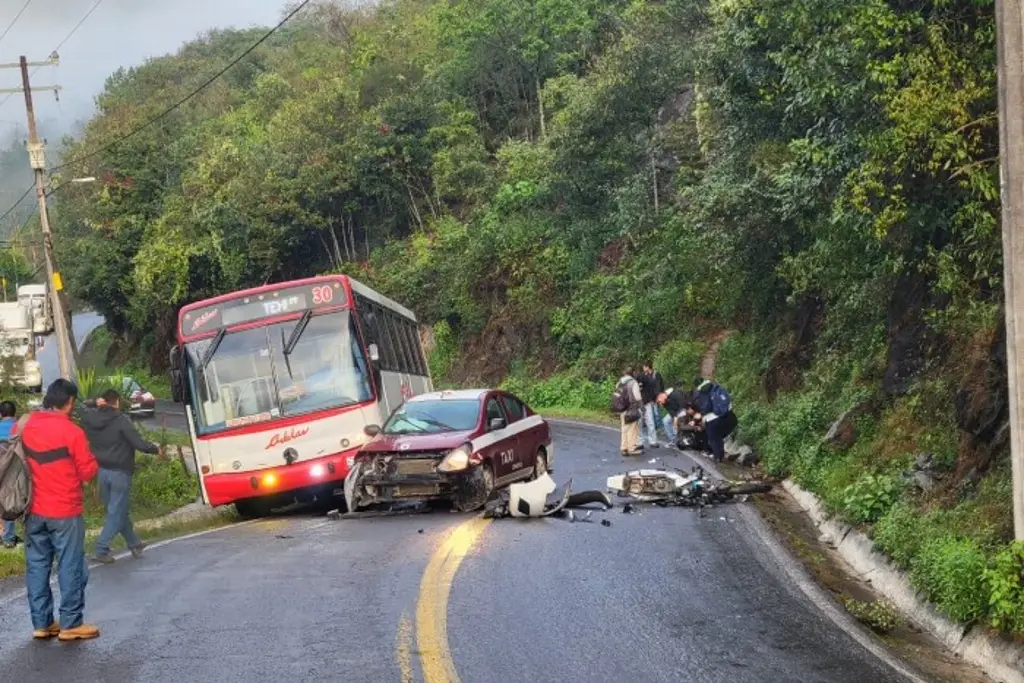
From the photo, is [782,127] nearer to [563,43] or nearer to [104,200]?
[563,43]

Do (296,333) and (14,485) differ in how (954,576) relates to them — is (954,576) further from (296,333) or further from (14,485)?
(296,333)

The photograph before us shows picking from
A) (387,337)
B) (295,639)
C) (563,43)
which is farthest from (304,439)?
(563,43)

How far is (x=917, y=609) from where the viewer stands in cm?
1016

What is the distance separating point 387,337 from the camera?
20.0m

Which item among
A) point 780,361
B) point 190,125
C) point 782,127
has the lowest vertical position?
point 780,361

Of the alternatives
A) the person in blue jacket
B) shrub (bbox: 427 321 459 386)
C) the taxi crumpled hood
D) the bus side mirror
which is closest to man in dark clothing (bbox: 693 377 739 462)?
the taxi crumpled hood

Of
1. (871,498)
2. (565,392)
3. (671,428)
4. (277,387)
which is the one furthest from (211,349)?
(565,392)

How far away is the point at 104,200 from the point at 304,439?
5164 centimetres

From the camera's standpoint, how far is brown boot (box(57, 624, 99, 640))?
869 cm

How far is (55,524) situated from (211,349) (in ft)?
27.5

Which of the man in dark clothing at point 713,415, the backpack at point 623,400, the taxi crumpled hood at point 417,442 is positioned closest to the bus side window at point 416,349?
the backpack at point 623,400

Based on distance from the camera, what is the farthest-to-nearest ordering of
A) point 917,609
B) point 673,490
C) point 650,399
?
point 650,399, point 673,490, point 917,609

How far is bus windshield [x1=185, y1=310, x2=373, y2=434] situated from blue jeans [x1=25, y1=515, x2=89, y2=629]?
26.5ft

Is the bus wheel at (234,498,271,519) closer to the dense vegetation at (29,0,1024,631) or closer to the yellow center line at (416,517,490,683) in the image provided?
the yellow center line at (416,517,490,683)
